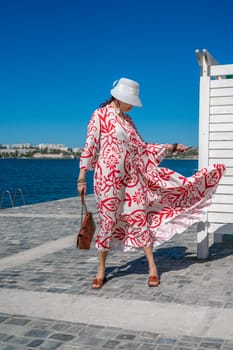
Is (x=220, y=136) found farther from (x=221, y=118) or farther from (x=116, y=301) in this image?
(x=116, y=301)

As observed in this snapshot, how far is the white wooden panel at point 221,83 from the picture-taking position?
598 cm

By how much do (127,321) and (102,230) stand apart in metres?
1.39

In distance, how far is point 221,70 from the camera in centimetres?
605

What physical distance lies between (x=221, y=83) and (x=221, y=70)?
16 cm

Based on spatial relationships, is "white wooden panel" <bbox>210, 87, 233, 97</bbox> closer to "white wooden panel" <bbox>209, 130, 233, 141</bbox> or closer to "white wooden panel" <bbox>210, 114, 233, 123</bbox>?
"white wooden panel" <bbox>210, 114, 233, 123</bbox>

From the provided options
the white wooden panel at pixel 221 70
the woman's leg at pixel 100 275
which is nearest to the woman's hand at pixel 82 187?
the woman's leg at pixel 100 275

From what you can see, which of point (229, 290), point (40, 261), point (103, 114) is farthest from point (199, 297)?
point (40, 261)

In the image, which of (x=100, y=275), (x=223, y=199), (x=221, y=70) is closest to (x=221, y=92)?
(x=221, y=70)

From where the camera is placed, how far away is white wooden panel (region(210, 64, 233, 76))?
5992mm

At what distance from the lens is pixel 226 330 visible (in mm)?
3748

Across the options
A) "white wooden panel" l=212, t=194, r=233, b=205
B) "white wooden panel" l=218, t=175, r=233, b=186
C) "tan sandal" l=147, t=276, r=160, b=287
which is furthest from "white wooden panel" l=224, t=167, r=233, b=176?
"tan sandal" l=147, t=276, r=160, b=287

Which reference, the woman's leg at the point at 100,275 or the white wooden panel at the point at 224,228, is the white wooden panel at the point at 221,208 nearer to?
the white wooden panel at the point at 224,228

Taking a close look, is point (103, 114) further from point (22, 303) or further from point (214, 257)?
point (214, 257)

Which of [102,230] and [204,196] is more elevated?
[204,196]
